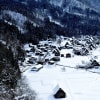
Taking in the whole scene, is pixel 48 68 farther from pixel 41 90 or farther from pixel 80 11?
pixel 80 11

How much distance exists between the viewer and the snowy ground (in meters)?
29.9

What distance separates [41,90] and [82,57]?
73.4 ft

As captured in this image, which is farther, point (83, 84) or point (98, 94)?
point (83, 84)

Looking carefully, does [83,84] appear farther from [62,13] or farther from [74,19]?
[62,13]

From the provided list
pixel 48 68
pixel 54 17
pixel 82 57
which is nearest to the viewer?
pixel 48 68

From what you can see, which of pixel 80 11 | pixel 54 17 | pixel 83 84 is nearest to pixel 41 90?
pixel 83 84

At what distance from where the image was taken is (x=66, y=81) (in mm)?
35062

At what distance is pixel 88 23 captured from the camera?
130 metres

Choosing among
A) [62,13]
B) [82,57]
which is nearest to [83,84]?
[82,57]

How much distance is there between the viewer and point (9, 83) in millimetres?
31141

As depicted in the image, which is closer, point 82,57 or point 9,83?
point 9,83

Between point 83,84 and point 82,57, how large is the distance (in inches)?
734

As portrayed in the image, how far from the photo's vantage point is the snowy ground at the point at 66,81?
29873 mm

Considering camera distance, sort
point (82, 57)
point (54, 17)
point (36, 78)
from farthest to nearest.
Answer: point (54, 17) < point (82, 57) < point (36, 78)
